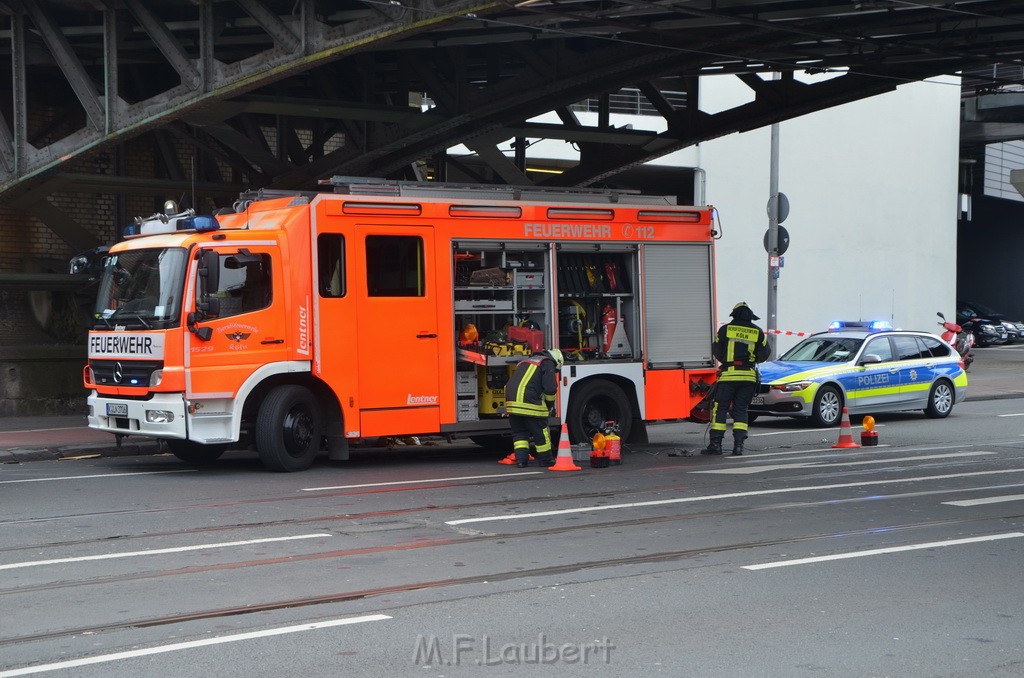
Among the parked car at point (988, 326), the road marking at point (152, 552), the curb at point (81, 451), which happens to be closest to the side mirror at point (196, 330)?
the curb at point (81, 451)

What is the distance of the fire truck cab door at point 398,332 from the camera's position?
13.4 m

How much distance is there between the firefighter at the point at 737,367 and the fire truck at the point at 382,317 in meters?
0.93

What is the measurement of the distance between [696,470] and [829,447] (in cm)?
320

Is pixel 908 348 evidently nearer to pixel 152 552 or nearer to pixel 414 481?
pixel 414 481

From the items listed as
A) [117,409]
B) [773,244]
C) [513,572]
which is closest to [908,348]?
[773,244]

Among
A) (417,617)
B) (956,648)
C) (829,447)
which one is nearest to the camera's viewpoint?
(956,648)

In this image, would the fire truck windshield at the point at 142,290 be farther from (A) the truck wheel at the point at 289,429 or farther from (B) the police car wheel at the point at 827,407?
(B) the police car wheel at the point at 827,407

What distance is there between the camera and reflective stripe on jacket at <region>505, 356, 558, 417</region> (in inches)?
525

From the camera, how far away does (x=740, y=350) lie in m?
14.6

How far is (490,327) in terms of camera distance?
1459 centimetres

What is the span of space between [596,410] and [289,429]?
401 centimetres

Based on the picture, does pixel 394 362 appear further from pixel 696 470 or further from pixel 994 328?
pixel 994 328

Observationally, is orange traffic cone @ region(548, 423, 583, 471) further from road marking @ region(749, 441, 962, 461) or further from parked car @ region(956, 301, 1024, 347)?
parked car @ region(956, 301, 1024, 347)

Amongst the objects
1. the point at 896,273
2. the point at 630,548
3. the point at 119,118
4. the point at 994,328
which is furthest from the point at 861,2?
the point at 994,328
